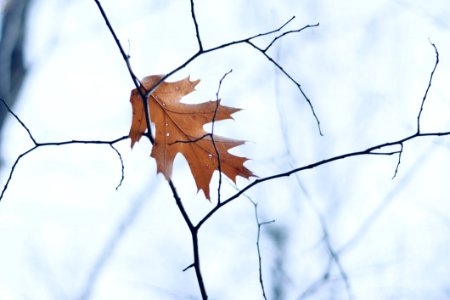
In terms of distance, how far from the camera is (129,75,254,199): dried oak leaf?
4.54 ft

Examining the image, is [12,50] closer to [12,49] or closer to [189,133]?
[12,49]

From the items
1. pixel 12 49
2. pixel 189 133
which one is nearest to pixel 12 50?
pixel 12 49

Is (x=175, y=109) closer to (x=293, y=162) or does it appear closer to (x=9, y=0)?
(x=293, y=162)

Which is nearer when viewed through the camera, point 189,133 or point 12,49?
point 189,133

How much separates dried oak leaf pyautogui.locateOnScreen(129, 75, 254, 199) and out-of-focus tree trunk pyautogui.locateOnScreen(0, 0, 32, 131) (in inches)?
97.1

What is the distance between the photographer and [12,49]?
14.4ft

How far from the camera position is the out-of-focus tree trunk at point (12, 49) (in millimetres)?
3967

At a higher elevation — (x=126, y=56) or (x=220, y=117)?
(x=126, y=56)

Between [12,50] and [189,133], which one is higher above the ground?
[189,133]

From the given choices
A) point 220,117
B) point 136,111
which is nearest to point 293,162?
point 220,117

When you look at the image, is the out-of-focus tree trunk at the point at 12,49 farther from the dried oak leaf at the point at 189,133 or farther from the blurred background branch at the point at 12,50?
the dried oak leaf at the point at 189,133

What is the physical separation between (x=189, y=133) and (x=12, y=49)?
10.7ft

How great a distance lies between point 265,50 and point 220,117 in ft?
0.68

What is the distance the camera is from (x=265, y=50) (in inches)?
53.0
